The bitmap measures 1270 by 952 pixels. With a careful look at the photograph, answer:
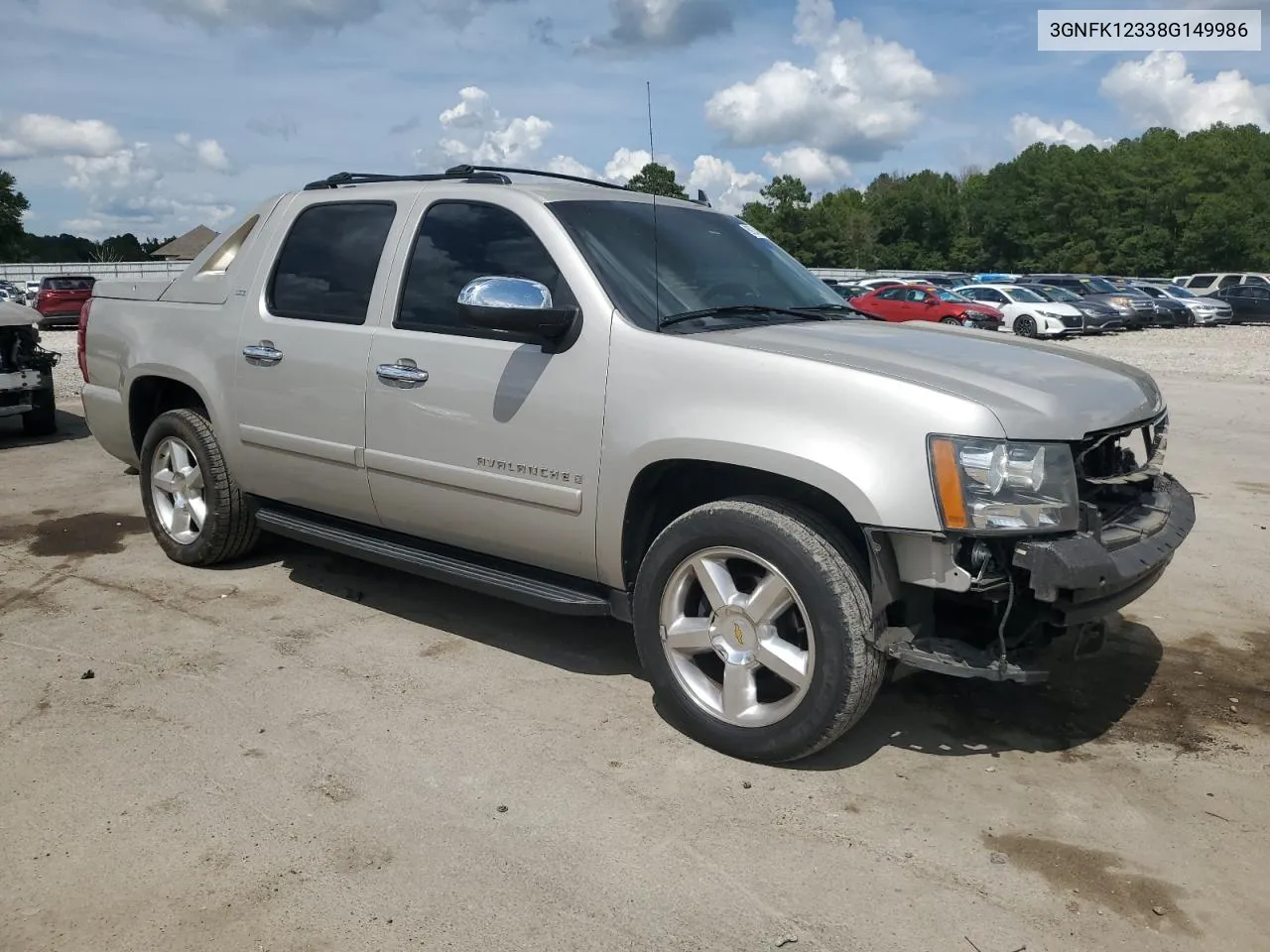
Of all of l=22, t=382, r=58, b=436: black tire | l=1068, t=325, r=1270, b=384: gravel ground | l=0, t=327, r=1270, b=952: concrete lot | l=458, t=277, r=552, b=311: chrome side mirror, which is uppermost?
l=458, t=277, r=552, b=311: chrome side mirror

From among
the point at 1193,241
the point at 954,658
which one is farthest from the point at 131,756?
the point at 1193,241

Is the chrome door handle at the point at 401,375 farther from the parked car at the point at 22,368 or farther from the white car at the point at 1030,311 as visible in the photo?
the white car at the point at 1030,311

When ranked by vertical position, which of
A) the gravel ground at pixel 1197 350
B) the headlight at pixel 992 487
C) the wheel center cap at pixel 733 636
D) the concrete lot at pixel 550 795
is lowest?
the gravel ground at pixel 1197 350

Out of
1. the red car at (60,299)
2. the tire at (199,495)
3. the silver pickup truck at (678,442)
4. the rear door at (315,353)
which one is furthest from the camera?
the red car at (60,299)

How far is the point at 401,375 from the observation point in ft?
14.1

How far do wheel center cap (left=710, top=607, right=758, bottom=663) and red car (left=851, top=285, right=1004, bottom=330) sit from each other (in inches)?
925

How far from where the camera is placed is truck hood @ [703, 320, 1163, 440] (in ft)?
10.6

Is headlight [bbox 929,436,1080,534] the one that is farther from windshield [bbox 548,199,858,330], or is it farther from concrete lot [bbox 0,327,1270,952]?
windshield [bbox 548,199,858,330]

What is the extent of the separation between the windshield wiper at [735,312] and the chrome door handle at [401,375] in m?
1.04

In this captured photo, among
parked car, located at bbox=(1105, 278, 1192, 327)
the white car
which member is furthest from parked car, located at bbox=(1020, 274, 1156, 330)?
the white car

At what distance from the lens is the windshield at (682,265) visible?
394 centimetres

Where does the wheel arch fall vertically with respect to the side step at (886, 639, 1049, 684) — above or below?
above

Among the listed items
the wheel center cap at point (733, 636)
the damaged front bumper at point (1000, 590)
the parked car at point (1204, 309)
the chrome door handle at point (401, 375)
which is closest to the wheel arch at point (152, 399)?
the chrome door handle at point (401, 375)

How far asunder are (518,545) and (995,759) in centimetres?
187
